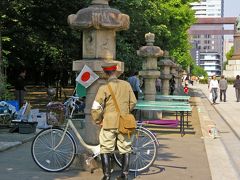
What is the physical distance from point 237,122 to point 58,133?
469 inches

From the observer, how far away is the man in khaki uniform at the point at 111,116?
24.8 feet

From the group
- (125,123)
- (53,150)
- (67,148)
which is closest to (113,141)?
(125,123)

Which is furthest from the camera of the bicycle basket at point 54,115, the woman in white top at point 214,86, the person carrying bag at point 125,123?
the woman in white top at point 214,86

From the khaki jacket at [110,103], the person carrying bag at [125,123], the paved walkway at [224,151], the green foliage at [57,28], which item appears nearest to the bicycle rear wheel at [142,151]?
the person carrying bag at [125,123]

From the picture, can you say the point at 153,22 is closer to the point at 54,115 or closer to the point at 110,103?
the point at 54,115

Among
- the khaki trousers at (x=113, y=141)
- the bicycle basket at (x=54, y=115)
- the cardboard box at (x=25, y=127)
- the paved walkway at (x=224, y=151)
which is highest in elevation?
the bicycle basket at (x=54, y=115)

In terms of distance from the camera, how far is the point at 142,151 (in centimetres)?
848

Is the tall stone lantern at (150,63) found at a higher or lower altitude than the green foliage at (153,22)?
lower

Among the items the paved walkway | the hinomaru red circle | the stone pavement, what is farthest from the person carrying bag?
the paved walkway

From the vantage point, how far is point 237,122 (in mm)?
19094

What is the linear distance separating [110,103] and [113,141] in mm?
570

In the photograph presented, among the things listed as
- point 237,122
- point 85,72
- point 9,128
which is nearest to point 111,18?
point 85,72

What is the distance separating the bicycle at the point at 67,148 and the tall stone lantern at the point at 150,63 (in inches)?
363

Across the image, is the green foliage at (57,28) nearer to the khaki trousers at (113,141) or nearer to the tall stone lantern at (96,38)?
the tall stone lantern at (96,38)
